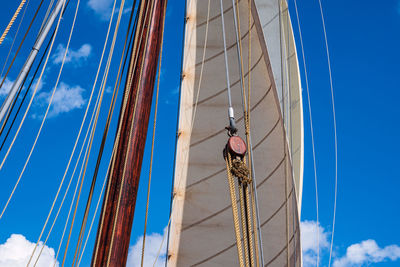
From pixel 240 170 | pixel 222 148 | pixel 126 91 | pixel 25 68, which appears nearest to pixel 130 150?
pixel 126 91

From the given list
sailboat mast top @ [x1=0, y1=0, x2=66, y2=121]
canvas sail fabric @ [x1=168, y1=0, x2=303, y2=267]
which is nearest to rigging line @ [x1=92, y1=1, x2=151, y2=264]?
Result: sailboat mast top @ [x1=0, y1=0, x2=66, y2=121]

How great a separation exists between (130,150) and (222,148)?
2.86 metres

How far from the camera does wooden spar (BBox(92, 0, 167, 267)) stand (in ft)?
8.65

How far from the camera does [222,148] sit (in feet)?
18.8

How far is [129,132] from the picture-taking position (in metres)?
3.06

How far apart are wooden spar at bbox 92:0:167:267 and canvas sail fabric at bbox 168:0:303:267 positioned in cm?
172

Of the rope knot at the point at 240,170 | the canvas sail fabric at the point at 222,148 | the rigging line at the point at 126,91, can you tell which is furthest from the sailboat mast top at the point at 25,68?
the canvas sail fabric at the point at 222,148

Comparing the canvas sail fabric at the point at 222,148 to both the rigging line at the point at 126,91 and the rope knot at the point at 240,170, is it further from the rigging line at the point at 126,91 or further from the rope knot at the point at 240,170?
the rigging line at the point at 126,91

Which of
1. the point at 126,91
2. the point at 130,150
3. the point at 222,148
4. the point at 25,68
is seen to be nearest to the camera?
the point at 130,150

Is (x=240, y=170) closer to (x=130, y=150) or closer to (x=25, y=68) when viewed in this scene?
(x=130, y=150)

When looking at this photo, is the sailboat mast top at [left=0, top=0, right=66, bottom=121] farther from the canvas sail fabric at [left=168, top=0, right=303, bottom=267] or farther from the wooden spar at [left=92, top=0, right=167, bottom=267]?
the canvas sail fabric at [left=168, top=0, right=303, bottom=267]

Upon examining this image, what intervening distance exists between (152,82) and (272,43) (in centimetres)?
306

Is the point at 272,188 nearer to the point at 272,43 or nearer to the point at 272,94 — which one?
the point at 272,94

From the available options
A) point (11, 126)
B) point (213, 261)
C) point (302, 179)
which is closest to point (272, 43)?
point (302, 179)
